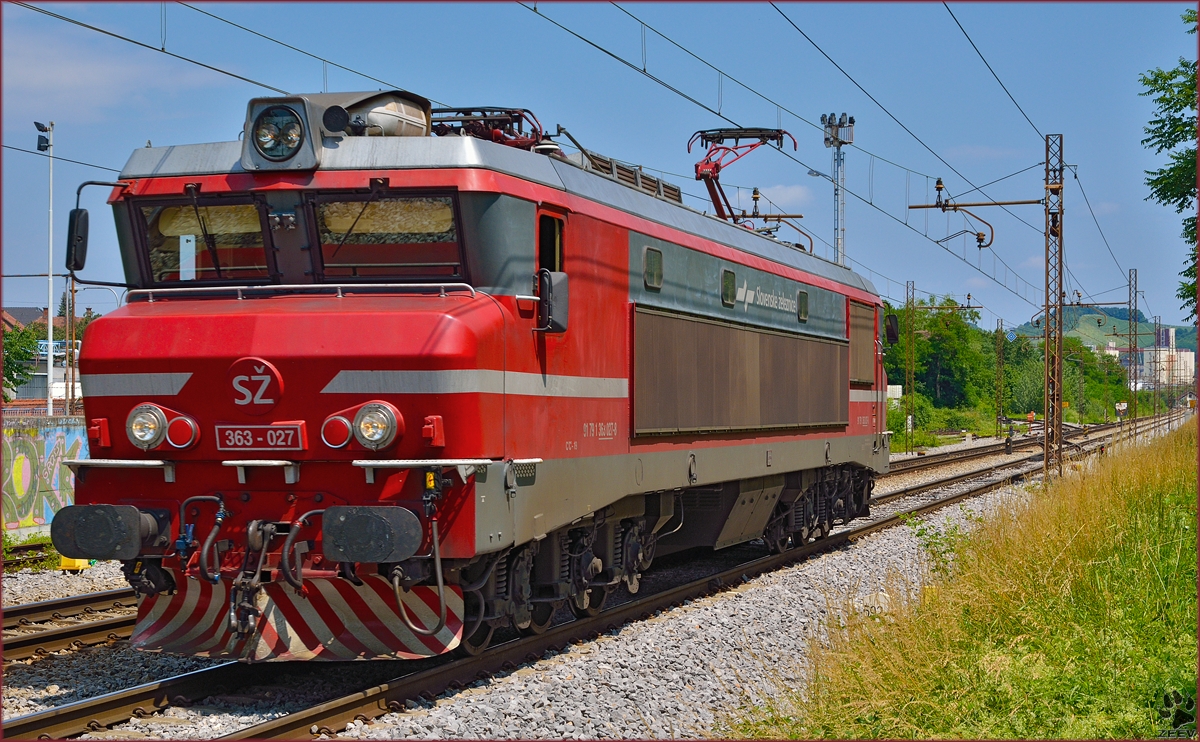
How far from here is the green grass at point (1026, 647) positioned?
285 inches

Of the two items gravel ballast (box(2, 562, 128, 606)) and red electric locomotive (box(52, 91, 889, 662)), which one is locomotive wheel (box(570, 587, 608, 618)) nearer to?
red electric locomotive (box(52, 91, 889, 662))

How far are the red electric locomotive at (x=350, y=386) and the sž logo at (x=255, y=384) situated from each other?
0.07 feet

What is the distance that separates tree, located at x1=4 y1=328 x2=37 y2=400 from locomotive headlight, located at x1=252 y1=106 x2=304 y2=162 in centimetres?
3921

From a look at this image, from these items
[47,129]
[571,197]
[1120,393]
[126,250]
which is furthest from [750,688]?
[1120,393]

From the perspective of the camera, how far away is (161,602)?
8.50m

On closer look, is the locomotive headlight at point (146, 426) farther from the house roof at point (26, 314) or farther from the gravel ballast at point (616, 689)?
the house roof at point (26, 314)

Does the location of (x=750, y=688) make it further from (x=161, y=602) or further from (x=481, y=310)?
(x=161, y=602)

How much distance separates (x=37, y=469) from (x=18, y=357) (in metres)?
32.0

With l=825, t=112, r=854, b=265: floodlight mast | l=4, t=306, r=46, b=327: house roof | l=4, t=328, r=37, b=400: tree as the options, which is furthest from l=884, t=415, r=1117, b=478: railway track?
l=4, t=306, r=46, b=327: house roof

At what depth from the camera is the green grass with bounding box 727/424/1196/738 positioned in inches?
285

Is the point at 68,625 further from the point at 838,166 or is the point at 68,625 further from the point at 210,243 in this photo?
the point at 838,166

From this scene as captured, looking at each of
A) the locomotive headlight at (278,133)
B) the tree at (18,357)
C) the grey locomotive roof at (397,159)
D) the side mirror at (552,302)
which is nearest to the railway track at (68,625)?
the grey locomotive roof at (397,159)

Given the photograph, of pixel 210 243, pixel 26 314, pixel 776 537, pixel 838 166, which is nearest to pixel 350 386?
pixel 210 243

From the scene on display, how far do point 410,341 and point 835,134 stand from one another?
110 ft
